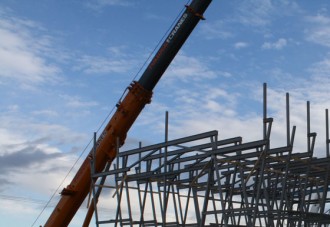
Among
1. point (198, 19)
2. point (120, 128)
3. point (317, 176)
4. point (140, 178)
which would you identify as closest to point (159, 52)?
point (198, 19)

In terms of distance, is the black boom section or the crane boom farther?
the crane boom

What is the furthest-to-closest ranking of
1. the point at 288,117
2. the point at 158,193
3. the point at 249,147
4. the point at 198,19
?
the point at 158,193
the point at 198,19
the point at 288,117
the point at 249,147

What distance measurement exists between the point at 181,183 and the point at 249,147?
7982mm

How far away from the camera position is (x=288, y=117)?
2502cm

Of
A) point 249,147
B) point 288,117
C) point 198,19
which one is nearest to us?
point 249,147

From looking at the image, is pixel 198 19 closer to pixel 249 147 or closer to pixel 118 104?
pixel 118 104

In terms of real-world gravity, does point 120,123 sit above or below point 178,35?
below

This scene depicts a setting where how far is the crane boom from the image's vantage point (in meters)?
27.1

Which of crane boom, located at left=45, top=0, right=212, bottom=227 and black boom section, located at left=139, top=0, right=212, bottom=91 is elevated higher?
black boom section, located at left=139, top=0, right=212, bottom=91

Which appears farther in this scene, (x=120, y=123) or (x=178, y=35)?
(x=120, y=123)

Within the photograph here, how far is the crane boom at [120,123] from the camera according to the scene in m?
27.1

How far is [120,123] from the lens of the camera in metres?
28.3

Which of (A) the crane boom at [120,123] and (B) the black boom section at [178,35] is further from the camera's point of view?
(A) the crane boom at [120,123]

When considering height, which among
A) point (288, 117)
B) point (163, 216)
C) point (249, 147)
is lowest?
point (163, 216)
